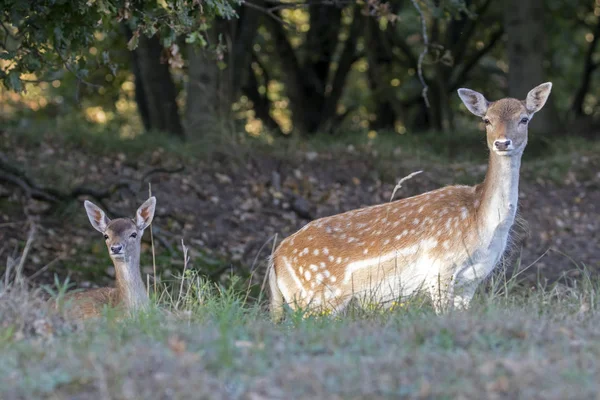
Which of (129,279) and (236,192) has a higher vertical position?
(129,279)

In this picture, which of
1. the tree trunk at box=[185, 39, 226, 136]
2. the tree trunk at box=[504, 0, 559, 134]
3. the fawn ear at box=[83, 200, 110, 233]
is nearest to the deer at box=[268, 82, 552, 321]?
the fawn ear at box=[83, 200, 110, 233]

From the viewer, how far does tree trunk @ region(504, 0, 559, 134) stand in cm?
1447


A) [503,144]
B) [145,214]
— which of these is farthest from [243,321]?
[145,214]

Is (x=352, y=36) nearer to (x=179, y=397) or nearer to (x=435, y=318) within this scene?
(x=435, y=318)

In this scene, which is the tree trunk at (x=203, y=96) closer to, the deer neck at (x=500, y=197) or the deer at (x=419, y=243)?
the deer at (x=419, y=243)

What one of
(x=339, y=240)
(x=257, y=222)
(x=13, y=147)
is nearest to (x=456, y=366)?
(x=339, y=240)

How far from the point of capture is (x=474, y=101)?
7680 millimetres

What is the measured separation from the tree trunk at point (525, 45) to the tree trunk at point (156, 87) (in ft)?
16.3

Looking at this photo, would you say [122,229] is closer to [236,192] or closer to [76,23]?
[76,23]

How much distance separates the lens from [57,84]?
63.0 ft

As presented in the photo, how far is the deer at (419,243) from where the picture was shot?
7059 millimetres

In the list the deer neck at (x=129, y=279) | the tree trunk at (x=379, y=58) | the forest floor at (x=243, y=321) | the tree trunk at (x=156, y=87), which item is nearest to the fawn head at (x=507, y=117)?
the forest floor at (x=243, y=321)

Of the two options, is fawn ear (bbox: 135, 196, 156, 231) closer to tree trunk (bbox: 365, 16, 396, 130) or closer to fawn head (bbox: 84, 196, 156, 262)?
fawn head (bbox: 84, 196, 156, 262)

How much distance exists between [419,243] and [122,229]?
7.68 ft
